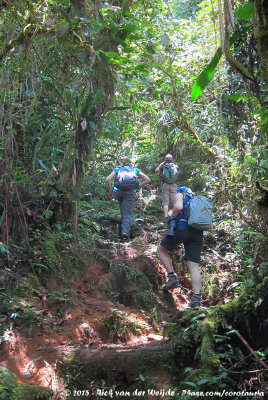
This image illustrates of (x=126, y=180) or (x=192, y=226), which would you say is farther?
(x=126, y=180)

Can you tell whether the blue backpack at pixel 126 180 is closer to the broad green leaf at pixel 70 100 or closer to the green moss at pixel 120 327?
the broad green leaf at pixel 70 100

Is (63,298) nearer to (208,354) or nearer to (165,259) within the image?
(165,259)

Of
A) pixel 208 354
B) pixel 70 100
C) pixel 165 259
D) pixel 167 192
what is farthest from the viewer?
pixel 167 192

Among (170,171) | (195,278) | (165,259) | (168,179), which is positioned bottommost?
(195,278)

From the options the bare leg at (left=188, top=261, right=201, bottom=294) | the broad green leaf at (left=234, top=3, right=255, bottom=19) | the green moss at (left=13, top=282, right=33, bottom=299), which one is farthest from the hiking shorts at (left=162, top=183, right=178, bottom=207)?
the broad green leaf at (left=234, top=3, right=255, bottom=19)

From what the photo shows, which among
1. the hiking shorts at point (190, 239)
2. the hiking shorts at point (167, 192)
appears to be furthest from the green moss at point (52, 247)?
the hiking shorts at point (167, 192)

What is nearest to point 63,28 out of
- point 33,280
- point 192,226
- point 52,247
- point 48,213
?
point 48,213

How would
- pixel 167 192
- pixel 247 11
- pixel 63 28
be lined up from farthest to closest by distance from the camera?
1. pixel 167 192
2. pixel 63 28
3. pixel 247 11

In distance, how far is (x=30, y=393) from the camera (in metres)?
3.06

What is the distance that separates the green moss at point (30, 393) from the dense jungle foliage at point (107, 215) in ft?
0.04

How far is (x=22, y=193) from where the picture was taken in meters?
5.84

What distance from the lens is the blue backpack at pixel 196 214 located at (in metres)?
5.37

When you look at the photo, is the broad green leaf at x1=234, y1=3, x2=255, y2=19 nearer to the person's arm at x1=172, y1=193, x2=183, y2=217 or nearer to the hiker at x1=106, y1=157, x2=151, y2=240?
the person's arm at x1=172, y1=193, x2=183, y2=217

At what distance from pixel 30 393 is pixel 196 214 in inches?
130
